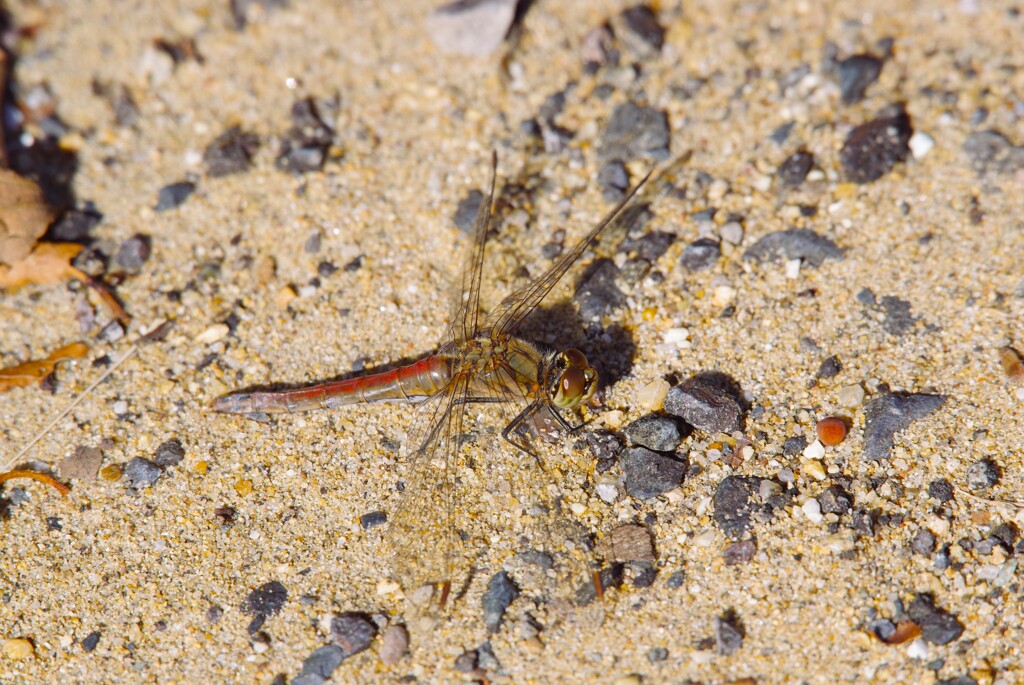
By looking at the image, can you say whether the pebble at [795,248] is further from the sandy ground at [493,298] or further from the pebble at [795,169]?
the pebble at [795,169]

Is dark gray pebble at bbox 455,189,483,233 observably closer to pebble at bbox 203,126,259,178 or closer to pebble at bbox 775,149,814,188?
pebble at bbox 203,126,259,178

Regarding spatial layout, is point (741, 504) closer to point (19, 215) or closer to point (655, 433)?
point (655, 433)

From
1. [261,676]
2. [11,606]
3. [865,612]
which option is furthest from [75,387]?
[865,612]

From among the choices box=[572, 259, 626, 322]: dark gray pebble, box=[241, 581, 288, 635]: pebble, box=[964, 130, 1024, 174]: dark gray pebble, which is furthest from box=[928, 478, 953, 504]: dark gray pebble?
box=[241, 581, 288, 635]: pebble

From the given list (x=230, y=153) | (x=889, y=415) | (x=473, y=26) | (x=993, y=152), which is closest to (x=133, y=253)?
(x=230, y=153)

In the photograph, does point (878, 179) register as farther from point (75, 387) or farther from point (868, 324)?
point (75, 387)

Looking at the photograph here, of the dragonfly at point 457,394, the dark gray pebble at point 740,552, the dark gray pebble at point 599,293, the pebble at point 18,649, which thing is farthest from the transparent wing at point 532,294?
the pebble at point 18,649
